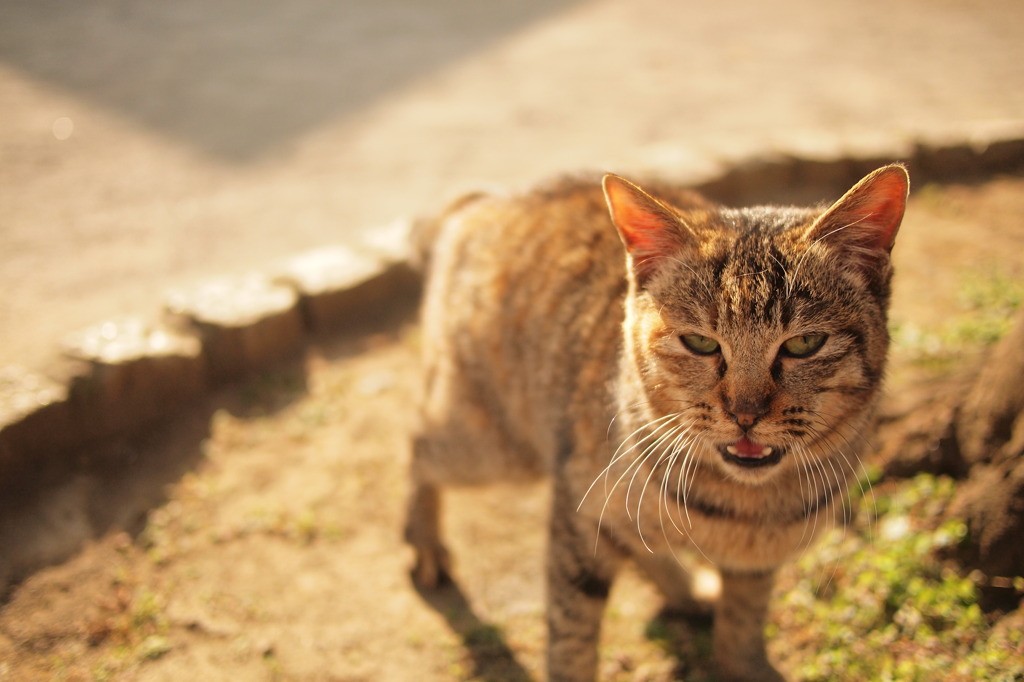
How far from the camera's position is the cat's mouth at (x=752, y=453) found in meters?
2.07

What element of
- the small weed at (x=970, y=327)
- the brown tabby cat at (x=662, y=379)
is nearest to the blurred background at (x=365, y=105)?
the brown tabby cat at (x=662, y=379)

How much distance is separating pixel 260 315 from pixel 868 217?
3012mm

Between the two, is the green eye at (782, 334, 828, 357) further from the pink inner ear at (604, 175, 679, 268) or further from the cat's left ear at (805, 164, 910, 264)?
the pink inner ear at (604, 175, 679, 268)

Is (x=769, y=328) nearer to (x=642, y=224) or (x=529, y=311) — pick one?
(x=642, y=224)

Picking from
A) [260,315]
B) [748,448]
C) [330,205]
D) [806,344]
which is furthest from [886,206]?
[330,205]

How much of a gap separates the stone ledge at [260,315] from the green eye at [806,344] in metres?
2.83

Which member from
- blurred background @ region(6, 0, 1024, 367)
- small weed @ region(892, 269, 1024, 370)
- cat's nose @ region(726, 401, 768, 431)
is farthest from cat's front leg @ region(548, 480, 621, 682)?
small weed @ region(892, 269, 1024, 370)

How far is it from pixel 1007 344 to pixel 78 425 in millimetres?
3697

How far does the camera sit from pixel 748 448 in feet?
6.83

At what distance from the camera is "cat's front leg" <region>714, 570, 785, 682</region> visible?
2.62 metres

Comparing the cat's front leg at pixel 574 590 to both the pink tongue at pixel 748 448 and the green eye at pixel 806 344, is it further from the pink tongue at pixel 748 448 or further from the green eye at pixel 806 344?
the green eye at pixel 806 344

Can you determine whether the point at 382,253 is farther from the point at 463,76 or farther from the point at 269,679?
the point at 463,76

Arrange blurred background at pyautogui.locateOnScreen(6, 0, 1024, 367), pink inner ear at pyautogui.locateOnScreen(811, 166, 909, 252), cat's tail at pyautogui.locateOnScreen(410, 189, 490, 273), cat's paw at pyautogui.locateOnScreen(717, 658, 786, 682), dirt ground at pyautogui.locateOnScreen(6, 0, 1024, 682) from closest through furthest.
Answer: pink inner ear at pyautogui.locateOnScreen(811, 166, 909, 252) < cat's paw at pyautogui.locateOnScreen(717, 658, 786, 682) < dirt ground at pyautogui.locateOnScreen(6, 0, 1024, 682) < cat's tail at pyautogui.locateOnScreen(410, 189, 490, 273) < blurred background at pyautogui.locateOnScreen(6, 0, 1024, 367)

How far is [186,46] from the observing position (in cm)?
727
